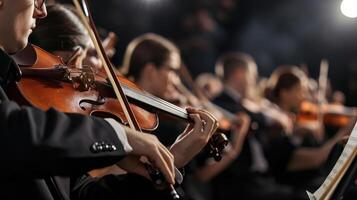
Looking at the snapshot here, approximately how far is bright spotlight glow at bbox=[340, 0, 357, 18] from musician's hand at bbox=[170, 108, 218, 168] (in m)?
2.09

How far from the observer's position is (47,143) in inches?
46.0

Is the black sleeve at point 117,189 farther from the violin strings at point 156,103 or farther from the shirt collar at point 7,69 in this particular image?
the shirt collar at point 7,69

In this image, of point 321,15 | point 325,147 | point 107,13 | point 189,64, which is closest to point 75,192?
point 325,147

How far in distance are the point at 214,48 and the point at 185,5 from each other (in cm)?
68

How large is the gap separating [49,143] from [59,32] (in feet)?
2.99

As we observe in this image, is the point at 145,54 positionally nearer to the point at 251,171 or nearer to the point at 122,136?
the point at 251,171

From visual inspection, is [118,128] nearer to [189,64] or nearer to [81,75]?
[81,75]

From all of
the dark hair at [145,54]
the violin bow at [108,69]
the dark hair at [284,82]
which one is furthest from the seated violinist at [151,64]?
the violin bow at [108,69]

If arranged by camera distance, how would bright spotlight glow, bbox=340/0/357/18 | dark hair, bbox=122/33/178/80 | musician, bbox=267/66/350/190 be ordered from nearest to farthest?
dark hair, bbox=122/33/178/80 < bright spotlight glow, bbox=340/0/357/18 < musician, bbox=267/66/350/190

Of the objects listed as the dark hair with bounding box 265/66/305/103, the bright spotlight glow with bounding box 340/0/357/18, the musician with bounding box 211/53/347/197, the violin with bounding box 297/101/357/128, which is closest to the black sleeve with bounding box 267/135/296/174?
the musician with bounding box 211/53/347/197

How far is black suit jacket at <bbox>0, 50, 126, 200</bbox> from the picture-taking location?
1.17 m

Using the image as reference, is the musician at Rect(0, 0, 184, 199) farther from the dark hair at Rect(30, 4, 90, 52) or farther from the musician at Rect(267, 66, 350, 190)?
the musician at Rect(267, 66, 350, 190)

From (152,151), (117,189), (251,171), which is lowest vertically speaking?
(251,171)

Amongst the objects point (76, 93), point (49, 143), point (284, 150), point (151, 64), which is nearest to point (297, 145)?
point (284, 150)
